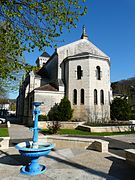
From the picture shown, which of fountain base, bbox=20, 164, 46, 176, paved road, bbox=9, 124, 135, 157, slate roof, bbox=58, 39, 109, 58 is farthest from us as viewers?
slate roof, bbox=58, 39, 109, 58

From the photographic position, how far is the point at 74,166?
23.0ft

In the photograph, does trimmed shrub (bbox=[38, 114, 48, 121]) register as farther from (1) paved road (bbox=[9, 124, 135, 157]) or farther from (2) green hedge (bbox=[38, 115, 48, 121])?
(1) paved road (bbox=[9, 124, 135, 157])

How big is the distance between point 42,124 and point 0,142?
13.2 m

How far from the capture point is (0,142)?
1002 centimetres

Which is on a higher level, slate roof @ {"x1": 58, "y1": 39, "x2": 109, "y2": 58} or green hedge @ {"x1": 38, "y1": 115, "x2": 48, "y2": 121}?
slate roof @ {"x1": 58, "y1": 39, "x2": 109, "y2": 58}

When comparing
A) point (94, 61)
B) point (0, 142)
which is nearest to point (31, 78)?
point (94, 61)

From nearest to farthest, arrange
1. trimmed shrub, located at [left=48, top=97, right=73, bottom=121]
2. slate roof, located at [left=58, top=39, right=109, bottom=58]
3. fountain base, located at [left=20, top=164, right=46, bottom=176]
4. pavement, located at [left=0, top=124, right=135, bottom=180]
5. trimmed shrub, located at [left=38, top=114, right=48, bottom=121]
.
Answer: pavement, located at [left=0, top=124, right=135, bottom=180] → fountain base, located at [left=20, top=164, right=46, bottom=176] → trimmed shrub, located at [left=38, top=114, right=48, bottom=121] → trimmed shrub, located at [left=48, top=97, right=73, bottom=121] → slate roof, located at [left=58, top=39, right=109, bottom=58]

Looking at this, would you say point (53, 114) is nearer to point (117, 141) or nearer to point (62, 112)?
point (62, 112)

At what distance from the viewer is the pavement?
5.88 meters

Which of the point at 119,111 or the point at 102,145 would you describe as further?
the point at 119,111

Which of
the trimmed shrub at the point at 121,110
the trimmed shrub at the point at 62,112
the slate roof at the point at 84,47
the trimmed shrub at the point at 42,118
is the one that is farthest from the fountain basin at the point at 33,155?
the slate roof at the point at 84,47

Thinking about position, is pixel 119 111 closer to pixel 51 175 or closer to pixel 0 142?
pixel 0 142

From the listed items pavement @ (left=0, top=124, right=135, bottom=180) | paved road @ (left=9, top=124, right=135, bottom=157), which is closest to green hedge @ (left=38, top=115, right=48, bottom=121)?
paved road @ (left=9, top=124, right=135, bottom=157)

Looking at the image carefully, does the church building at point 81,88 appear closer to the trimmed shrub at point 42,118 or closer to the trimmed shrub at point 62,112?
the trimmed shrub at point 62,112
